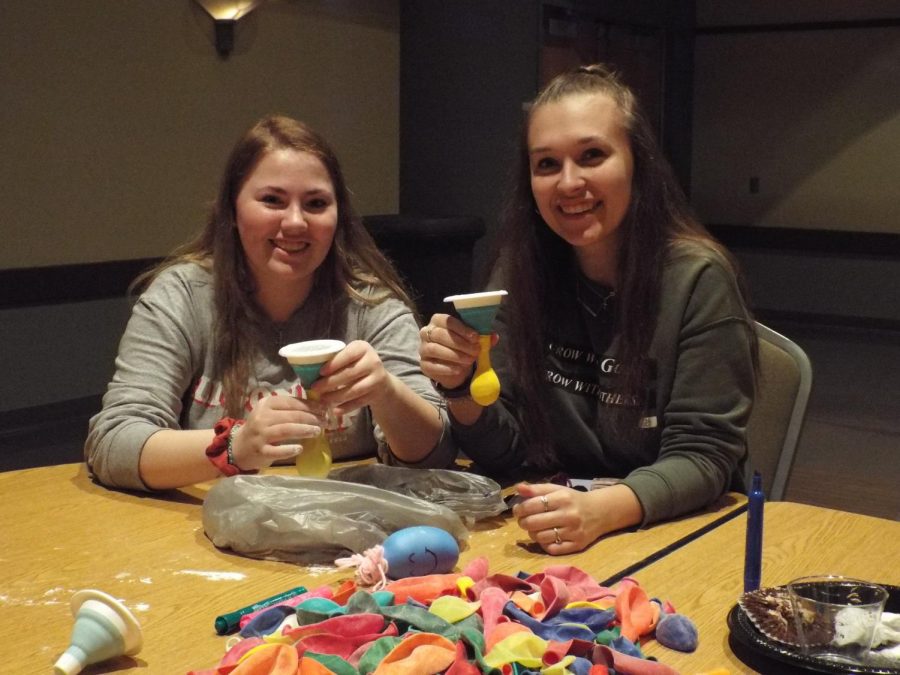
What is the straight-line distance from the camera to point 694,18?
10.3 metres

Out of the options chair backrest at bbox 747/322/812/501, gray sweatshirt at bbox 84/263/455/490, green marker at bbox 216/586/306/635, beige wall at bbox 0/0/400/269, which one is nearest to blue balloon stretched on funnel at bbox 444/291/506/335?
gray sweatshirt at bbox 84/263/455/490

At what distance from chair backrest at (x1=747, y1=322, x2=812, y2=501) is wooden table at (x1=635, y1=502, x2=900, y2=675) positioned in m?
0.28

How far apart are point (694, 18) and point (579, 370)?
29.4 feet

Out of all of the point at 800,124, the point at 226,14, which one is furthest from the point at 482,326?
the point at 800,124

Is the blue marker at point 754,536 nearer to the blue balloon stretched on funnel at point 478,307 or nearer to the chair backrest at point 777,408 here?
the blue balloon stretched on funnel at point 478,307

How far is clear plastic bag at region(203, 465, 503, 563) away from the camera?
1.71 metres

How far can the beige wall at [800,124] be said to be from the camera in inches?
372

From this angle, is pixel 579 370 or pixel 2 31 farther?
pixel 2 31

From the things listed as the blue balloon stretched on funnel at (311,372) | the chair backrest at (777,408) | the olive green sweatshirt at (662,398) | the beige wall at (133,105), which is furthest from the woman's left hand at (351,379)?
the beige wall at (133,105)

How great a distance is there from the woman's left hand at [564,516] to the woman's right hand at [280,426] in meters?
0.37

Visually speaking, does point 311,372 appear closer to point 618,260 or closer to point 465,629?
point 465,629

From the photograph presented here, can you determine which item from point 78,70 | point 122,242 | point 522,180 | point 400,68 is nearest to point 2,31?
point 78,70

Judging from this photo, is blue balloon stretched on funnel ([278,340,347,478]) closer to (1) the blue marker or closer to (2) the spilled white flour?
(2) the spilled white flour

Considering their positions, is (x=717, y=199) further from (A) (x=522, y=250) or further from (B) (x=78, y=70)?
(A) (x=522, y=250)
